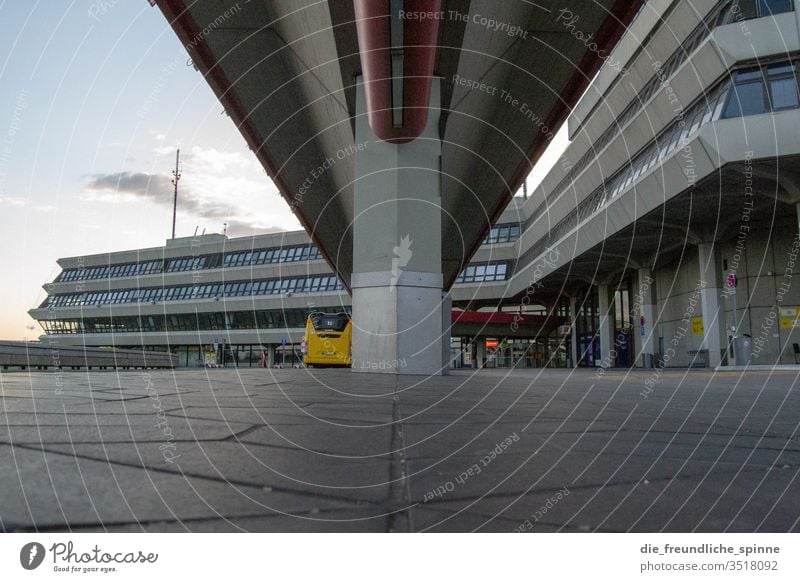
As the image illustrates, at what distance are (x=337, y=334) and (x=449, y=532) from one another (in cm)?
2598

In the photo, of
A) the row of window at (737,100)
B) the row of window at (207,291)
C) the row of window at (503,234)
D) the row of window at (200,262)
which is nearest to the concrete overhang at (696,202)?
the row of window at (737,100)

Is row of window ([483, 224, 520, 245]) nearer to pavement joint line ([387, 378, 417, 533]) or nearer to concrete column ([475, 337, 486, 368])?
concrete column ([475, 337, 486, 368])

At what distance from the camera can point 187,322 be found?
201 ft

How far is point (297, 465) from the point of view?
5.86 ft

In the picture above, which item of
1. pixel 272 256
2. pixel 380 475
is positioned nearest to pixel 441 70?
pixel 380 475

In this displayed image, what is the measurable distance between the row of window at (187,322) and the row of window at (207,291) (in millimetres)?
1948

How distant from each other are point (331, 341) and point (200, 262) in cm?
4135

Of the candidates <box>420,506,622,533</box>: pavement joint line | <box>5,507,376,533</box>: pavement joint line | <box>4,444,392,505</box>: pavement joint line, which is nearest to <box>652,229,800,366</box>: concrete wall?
<box>420,506,622,533</box>: pavement joint line

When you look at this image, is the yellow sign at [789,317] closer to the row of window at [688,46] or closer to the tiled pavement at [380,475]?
the row of window at [688,46]

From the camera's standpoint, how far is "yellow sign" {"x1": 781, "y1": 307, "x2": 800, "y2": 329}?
71.6ft

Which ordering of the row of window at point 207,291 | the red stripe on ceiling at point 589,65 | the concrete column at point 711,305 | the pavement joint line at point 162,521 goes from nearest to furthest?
Answer: the pavement joint line at point 162,521
the red stripe on ceiling at point 589,65
the concrete column at point 711,305
the row of window at point 207,291

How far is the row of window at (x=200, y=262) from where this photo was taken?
→ 2330 inches

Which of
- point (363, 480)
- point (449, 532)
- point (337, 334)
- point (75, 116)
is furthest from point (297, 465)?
point (337, 334)
